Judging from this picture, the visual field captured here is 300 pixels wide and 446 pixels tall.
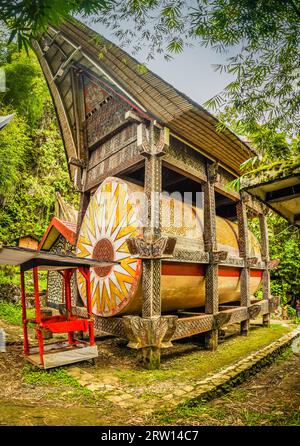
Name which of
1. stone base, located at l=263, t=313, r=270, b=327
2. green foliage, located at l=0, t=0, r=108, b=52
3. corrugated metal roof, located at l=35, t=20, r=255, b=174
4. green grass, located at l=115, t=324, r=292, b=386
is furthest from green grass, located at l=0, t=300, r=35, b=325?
green foliage, located at l=0, t=0, r=108, b=52

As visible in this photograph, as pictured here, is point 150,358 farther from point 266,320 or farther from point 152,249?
point 266,320

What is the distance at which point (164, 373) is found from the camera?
491 centimetres

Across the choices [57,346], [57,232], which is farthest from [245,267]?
[57,232]

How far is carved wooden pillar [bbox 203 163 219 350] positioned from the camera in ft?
21.7

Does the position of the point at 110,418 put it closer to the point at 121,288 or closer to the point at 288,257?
the point at 121,288

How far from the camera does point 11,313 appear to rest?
34.0ft

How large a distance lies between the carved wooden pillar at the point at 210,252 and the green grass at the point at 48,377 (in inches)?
131

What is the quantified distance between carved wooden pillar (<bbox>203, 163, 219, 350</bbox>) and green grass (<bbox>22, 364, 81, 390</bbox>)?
11.0 ft

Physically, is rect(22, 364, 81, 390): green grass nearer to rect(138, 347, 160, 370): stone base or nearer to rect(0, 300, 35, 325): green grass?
rect(138, 347, 160, 370): stone base

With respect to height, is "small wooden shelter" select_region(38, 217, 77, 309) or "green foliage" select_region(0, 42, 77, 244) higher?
"green foliage" select_region(0, 42, 77, 244)

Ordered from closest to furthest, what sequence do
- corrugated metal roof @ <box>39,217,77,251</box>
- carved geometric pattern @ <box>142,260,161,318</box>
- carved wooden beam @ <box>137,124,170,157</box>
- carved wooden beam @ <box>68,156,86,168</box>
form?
carved geometric pattern @ <box>142,260,161,318</box>, carved wooden beam @ <box>137,124,170,157</box>, carved wooden beam @ <box>68,156,86,168</box>, corrugated metal roof @ <box>39,217,77,251</box>

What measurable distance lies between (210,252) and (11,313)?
7.77 metres

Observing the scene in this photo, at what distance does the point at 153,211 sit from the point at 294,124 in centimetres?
270
